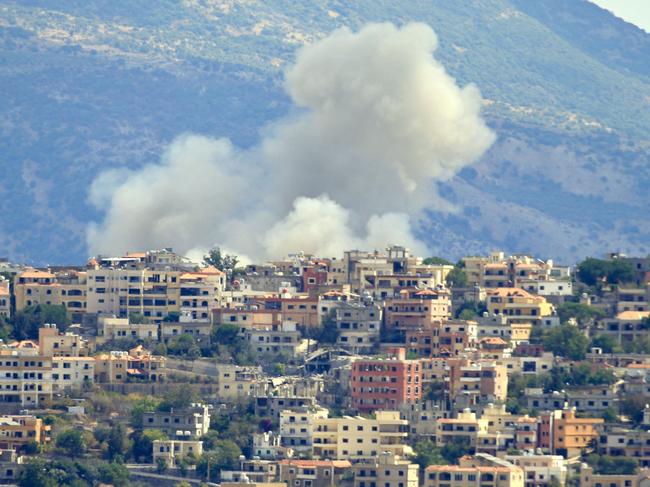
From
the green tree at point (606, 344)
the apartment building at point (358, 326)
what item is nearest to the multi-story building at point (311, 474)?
the apartment building at point (358, 326)

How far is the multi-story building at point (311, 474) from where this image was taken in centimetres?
9900

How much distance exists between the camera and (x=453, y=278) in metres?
122

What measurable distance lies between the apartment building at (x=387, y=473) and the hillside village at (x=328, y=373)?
0.06 m

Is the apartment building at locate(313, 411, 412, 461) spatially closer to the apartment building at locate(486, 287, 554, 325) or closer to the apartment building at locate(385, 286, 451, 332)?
the apartment building at locate(385, 286, 451, 332)

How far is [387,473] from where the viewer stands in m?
98.8

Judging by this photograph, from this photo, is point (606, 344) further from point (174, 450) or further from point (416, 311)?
point (174, 450)

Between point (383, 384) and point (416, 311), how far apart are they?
836cm

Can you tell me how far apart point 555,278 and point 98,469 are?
2733 cm

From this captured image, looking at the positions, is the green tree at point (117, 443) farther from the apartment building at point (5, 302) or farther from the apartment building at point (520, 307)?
the apartment building at point (520, 307)

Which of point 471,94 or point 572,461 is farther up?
point 471,94

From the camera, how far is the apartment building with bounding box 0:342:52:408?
350ft

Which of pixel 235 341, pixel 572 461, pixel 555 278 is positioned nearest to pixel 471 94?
pixel 555 278

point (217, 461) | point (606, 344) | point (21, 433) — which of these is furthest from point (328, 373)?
point (21, 433)

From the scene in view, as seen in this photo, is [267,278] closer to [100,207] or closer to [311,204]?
[311,204]
